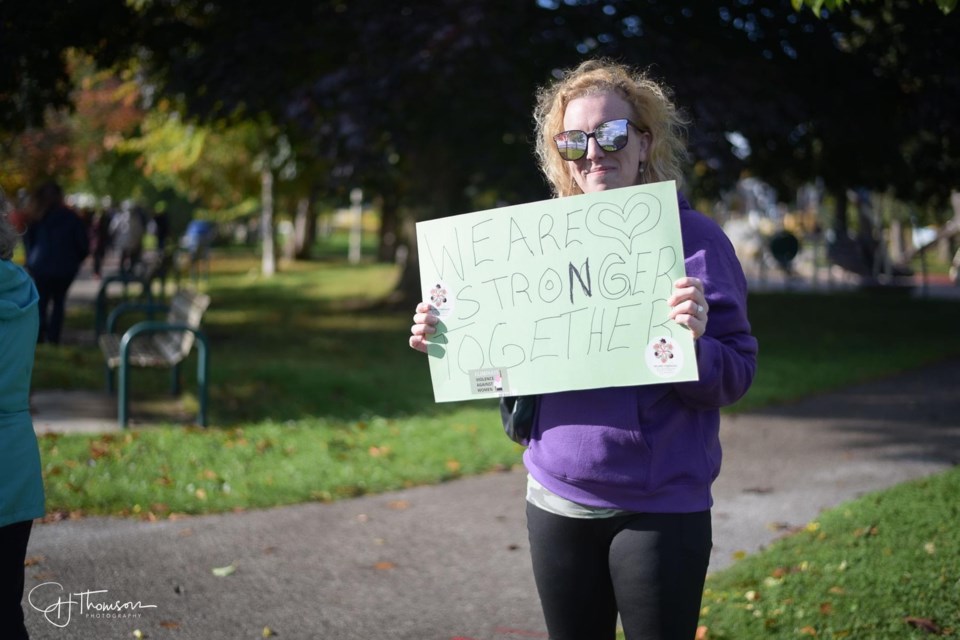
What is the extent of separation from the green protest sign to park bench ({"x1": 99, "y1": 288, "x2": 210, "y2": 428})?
6.21 m

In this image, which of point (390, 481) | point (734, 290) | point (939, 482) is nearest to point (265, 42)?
point (390, 481)

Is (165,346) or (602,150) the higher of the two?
(602,150)

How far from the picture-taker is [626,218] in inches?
101

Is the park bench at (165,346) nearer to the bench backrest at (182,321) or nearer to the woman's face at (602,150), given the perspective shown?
the bench backrest at (182,321)

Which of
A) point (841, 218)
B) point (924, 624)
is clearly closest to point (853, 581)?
point (924, 624)

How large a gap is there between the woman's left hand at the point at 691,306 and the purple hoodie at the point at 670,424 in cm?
7

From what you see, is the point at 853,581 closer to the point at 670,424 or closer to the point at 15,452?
the point at 670,424

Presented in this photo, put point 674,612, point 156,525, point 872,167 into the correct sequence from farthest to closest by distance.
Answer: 1. point 872,167
2. point 156,525
3. point 674,612

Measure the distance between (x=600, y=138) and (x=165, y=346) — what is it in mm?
8494

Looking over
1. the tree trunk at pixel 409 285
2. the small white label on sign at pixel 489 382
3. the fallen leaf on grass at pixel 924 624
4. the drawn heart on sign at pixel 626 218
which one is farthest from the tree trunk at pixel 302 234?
the drawn heart on sign at pixel 626 218

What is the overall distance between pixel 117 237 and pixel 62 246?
27537 mm

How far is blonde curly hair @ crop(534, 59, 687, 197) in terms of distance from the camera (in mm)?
2662

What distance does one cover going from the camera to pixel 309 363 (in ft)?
41.9

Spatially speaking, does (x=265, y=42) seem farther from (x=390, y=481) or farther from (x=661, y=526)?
(x=661, y=526)
